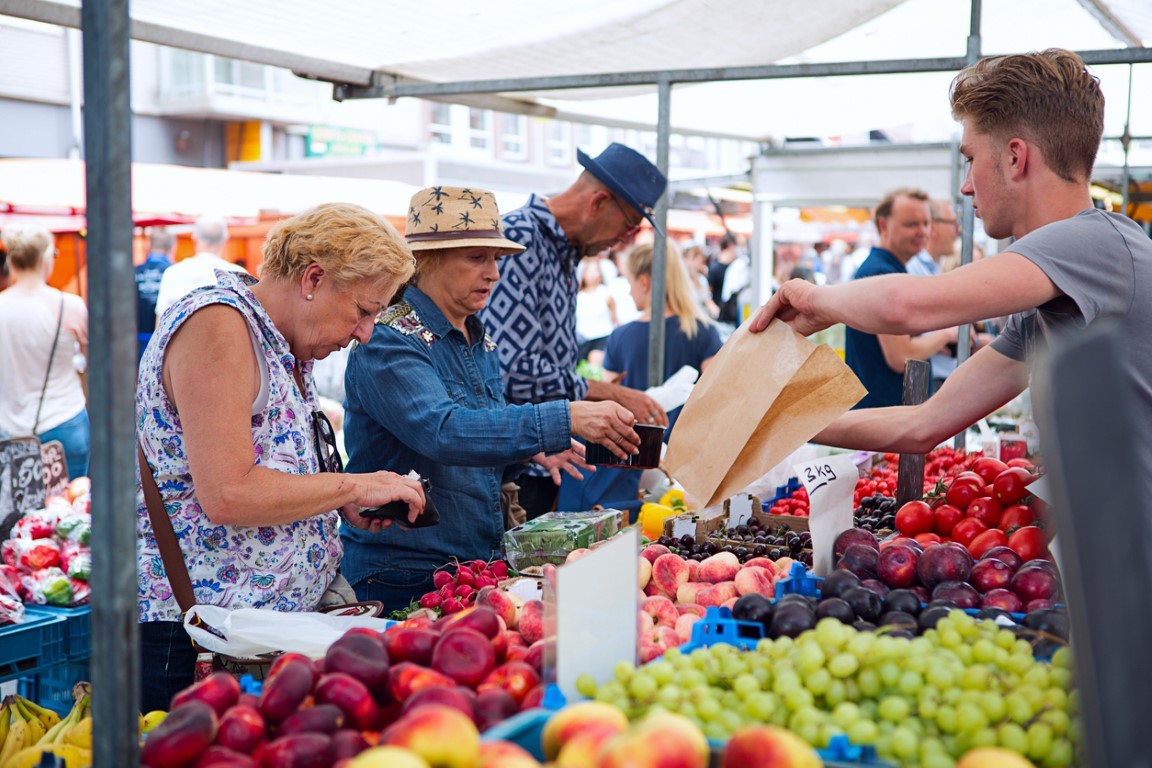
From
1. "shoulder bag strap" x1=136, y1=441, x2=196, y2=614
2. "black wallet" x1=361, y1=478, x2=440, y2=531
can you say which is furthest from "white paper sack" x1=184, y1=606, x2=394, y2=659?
"black wallet" x1=361, y1=478, x2=440, y2=531

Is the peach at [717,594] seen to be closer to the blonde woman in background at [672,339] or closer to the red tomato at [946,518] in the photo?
the red tomato at [946,518]

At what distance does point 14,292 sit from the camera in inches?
221

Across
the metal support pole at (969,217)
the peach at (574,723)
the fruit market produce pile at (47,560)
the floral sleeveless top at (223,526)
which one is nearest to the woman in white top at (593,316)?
the metal support pole at (969,217)

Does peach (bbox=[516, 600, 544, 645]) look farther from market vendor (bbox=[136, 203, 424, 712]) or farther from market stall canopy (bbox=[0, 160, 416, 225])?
market stall canopy (bbox=[0, 160, 416, 225])

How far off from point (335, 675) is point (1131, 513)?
3.48ft

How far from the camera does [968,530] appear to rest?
2.64m

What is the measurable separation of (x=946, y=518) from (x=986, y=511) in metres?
0.10

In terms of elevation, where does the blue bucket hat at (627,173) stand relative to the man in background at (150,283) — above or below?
above

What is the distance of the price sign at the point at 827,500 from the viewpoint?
2330mm

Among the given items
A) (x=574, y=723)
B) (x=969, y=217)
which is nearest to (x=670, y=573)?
(x=574, y=723)

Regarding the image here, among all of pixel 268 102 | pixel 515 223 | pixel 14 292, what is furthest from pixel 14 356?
pixel 268 102

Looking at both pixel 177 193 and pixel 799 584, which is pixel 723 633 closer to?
pixel 799 584

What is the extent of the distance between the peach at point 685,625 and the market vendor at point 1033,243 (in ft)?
2.31

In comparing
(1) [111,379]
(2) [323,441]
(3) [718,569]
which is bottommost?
(3) [718,569]
